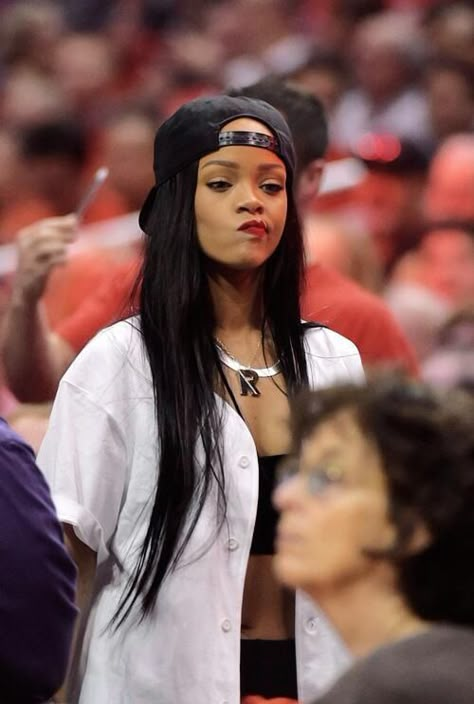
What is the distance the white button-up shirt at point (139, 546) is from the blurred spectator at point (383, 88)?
15.8 feet

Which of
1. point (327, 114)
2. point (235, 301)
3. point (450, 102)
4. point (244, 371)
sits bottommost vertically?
point (244, 371)

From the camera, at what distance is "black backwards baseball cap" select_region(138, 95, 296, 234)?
10.3ft

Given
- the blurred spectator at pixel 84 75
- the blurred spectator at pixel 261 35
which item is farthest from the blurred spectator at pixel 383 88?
the blurred spectator at pixel 84 75

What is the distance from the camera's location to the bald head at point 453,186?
6.45 meters

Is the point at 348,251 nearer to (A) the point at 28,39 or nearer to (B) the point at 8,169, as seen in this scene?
(B) the point at 8,169

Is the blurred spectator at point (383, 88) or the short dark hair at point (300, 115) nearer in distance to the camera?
the short dark hair at point (300, 115)

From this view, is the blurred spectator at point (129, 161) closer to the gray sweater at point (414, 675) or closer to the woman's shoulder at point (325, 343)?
the woman's shoulder at point (325, 343)

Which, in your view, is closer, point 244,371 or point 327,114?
point 244,371

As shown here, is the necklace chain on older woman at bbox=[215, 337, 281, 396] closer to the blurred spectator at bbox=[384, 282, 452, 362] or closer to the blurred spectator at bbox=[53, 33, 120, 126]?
the blurred spectator at bbox=[384, 282, 452, 362]

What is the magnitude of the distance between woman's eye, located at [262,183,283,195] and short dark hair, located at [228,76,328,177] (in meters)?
0.97

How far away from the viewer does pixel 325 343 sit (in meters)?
3.29

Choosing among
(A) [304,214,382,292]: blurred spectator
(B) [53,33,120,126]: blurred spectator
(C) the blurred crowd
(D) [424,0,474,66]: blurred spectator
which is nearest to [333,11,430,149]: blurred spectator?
(C) the blurred crowd

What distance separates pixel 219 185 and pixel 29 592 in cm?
88

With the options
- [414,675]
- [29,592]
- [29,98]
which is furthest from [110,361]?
[29,98]
